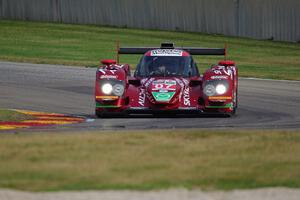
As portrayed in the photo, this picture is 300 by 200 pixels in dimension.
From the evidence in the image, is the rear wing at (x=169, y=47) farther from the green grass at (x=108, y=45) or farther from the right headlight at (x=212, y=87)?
the green grass at (x=108, y=45)

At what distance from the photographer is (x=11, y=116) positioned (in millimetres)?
20578

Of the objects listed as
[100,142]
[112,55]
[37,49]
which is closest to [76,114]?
[100,142]

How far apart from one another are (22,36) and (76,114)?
Result: 2493 centimetres

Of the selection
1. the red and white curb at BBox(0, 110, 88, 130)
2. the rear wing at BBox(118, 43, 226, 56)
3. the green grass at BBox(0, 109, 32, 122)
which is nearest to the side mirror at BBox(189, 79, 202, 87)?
the rear wing at BBox(118, 43, 226, 56)

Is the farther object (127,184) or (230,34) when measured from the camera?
(230,34)

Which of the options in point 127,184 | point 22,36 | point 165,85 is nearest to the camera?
point 127,184

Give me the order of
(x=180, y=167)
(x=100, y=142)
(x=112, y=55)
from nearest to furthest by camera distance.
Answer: (x=180, y=167) < (x=100, y=142) < (x=112, y=55)

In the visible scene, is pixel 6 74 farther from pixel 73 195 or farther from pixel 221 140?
pixel 73 195

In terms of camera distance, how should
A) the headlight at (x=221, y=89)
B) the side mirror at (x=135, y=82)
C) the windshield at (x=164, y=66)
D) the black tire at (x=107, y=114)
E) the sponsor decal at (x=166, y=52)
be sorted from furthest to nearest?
the sponsor decal at (x=166, y=52)
the windshield at (x=164, y=66)
the side mirror at (x=135, y=82)
the black tire at (x=107, y=114)
the headlight at (x=221, y=89)

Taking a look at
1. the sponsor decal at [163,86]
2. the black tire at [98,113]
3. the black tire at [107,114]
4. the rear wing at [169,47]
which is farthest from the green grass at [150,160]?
the rear wing at [169,47]

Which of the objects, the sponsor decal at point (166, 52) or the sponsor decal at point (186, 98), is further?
the sponsor decal at point (166, 52)

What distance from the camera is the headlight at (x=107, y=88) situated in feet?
66.7

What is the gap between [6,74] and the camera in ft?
102

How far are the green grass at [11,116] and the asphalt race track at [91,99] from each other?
124cm
